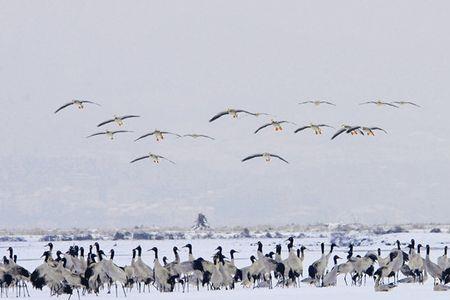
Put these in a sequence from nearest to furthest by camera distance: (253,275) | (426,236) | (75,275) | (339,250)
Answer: (75,275)
(253,275)
(339,250)
(426,236)

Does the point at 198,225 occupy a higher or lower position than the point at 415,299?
higher

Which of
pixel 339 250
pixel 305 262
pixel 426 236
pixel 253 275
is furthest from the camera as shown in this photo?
pixel 426 236

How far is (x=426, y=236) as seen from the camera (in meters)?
66.5

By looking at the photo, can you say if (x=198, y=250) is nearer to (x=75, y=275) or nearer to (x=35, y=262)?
(x=35, y=262)

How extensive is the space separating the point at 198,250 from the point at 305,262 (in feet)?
42.8

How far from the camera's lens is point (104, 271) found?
3052cm

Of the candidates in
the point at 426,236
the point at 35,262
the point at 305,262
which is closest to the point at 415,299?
the point at 305,262

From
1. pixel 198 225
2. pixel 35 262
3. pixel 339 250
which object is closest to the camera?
pixel 35 262

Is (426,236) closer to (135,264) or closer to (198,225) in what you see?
(198,225)

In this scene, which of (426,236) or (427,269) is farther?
(426,236)

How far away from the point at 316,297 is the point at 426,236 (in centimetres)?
3925

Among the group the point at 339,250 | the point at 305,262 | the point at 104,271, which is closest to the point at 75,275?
the point at 104,271

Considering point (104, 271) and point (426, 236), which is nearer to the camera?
point (104, 271)

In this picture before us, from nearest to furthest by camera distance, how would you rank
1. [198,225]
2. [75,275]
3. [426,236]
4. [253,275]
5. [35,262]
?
1. [75,275]
2. [253,275]
3. [35,262]
4. [426,236]
5. [198,225]
